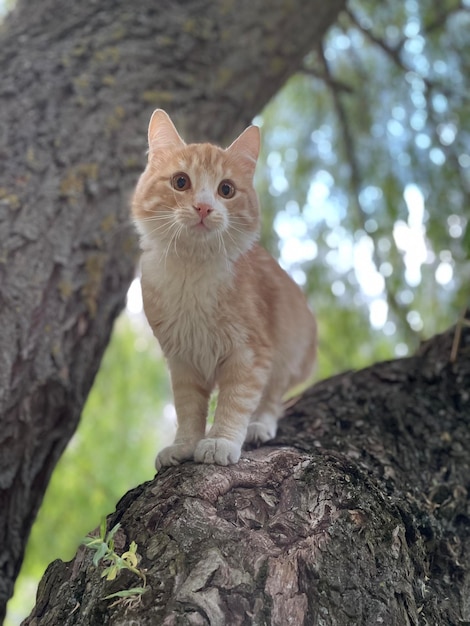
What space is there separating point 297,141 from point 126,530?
11.6 feet

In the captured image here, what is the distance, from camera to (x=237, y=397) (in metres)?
2.12

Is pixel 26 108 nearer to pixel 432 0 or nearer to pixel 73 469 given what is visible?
pixel 73 469

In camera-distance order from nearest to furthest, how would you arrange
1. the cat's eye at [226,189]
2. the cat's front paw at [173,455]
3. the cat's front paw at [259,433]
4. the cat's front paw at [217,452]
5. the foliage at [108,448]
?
the cat's front paw at [217,452], the cat's front paw at [173,455], the cat's eye at [226,189], the cat's front paw at [259,433], the foliage at [108,448]

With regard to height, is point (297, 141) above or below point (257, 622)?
above

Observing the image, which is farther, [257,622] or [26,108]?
[26,108]

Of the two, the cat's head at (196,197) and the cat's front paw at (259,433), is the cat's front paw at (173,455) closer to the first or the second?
the cat's front paw at (259,433)

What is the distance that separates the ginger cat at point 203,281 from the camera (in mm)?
2039

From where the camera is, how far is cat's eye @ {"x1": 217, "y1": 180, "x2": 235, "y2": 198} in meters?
2.11

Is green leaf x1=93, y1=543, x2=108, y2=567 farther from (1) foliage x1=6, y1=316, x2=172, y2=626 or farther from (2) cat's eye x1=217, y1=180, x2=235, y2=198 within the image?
(1) foliage x1=6, y1=316, x2=172, y2=626

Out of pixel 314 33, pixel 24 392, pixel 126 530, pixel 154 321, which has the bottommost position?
pixel 126 530

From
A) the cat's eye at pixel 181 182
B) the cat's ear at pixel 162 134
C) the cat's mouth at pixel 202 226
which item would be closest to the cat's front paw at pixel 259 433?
the cat's mouth at pixel 202 226

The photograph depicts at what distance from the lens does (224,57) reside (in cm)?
330

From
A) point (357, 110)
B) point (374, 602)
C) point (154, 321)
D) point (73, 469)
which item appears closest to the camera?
point (374, 602)

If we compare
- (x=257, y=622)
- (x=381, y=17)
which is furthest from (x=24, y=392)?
(x=381, y=17)
